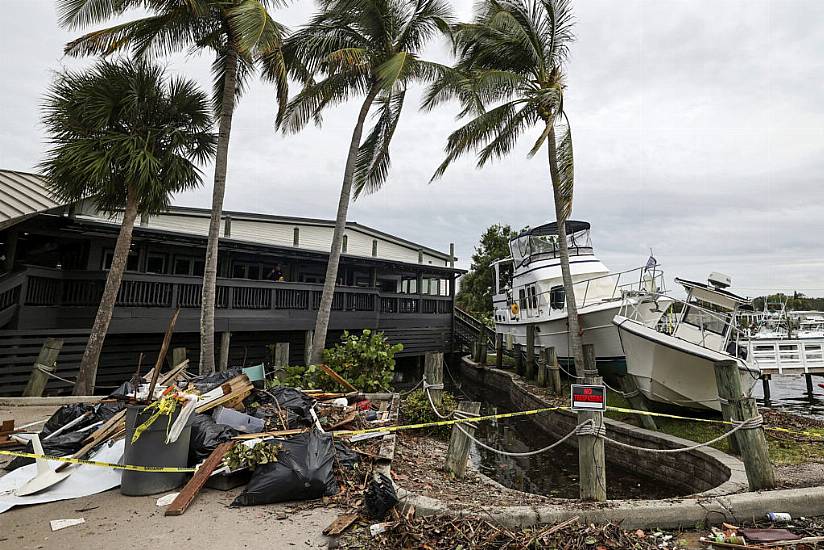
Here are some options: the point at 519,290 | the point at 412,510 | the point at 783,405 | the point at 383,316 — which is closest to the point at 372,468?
the point at 412,510

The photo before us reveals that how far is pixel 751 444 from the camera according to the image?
15.1 feet

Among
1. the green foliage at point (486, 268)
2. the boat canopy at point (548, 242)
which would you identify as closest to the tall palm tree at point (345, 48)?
the boat canopy at point (548, 242)

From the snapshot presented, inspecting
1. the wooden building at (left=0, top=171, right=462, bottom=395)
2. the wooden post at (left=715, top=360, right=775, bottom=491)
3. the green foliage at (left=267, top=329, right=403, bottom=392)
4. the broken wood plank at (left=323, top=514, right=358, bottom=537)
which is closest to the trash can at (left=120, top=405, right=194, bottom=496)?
the broken wood plank at (left=323, top=514, right=358, bottom=537)

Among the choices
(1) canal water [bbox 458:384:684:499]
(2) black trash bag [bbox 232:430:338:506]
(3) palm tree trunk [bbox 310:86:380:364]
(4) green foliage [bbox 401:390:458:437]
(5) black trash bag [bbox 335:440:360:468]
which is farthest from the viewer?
(3) palm tree trunk [bbox 310:86:380:364]

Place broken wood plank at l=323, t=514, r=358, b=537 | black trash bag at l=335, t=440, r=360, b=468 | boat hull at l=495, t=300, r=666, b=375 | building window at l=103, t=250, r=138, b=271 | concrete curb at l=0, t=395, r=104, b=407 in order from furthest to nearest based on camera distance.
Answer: building window at l=103, t=250, r=138, b=271, boat hull at l=495, t=300, r=666, b=375, concrete curb at l=0, t=395, r=104, b=407, black trash bag at l=335, t=440, r=360, b=468, broken wood plank at l=323, t=514, r=358, b=537

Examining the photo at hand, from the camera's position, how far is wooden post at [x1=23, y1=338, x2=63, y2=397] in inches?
349

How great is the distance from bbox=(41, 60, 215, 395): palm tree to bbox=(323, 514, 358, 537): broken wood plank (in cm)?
829

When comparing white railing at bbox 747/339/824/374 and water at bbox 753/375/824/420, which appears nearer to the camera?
white railing at bbox 747/339/824/374

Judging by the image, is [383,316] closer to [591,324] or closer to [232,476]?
[591,324]

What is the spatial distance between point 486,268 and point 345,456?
92.8 ft

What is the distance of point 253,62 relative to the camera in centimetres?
998

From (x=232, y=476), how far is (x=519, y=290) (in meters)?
15.3

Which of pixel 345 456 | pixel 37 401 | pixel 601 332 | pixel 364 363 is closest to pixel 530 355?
pixel 601 332

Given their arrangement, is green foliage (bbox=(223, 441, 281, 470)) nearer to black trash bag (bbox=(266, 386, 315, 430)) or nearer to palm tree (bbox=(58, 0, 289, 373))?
black trash bag (bbox=(266, 386, 315, 430))
